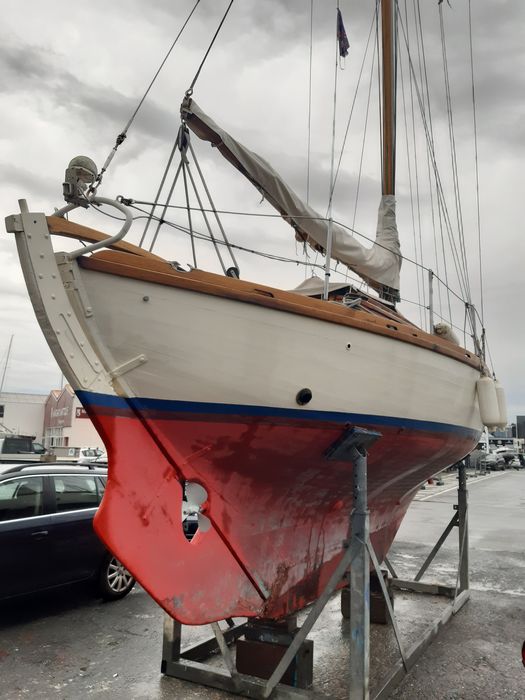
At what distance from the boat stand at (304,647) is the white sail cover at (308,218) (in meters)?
2.17

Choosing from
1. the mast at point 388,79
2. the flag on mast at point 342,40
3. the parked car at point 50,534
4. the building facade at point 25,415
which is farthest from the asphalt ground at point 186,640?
the building facade at point 25,415

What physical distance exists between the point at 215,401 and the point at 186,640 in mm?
3021

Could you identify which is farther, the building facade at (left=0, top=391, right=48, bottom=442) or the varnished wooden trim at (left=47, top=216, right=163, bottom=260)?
the building facade at (left=0, top=391, right=48, bottom=442)

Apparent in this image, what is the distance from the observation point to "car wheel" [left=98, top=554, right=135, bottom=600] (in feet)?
19.0

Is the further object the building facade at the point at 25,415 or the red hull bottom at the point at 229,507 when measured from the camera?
the building facade at the point at 25,415

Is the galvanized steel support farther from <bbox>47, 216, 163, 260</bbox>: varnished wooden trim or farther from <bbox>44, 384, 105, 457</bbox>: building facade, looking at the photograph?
<bbox>44, 384, 105, 457</bbox>: building facade

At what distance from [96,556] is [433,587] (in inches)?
153

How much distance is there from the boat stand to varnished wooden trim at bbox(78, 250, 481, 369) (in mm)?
807

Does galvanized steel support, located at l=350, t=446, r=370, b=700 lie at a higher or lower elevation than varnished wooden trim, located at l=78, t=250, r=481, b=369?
lower

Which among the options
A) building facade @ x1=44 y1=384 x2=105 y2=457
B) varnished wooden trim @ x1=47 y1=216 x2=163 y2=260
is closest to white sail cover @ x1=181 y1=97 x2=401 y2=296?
varnished wooden trim @ x1=47 y1=216 x2=163 y2=260

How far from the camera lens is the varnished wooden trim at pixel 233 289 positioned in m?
3.08

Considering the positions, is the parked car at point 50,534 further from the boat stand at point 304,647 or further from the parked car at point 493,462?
the parked car at point 493,462

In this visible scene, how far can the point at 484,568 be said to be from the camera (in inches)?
316

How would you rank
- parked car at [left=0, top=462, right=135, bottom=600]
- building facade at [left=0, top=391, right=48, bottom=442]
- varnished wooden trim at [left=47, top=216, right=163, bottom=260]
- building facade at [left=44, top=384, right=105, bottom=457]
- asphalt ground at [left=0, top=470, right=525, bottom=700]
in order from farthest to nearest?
building facade at [left=0, top=391, right=48, bottom=442] → building facade at [left=44, top=384, right=105, bottom=457] → parked car at [left=0, top=462, right=135, bottom=600] → asphalt ground at [left=0, top=470, right=525, bottom=700] → varnished wooden trim at [left=47, top=216, right=163, bottom=260]
